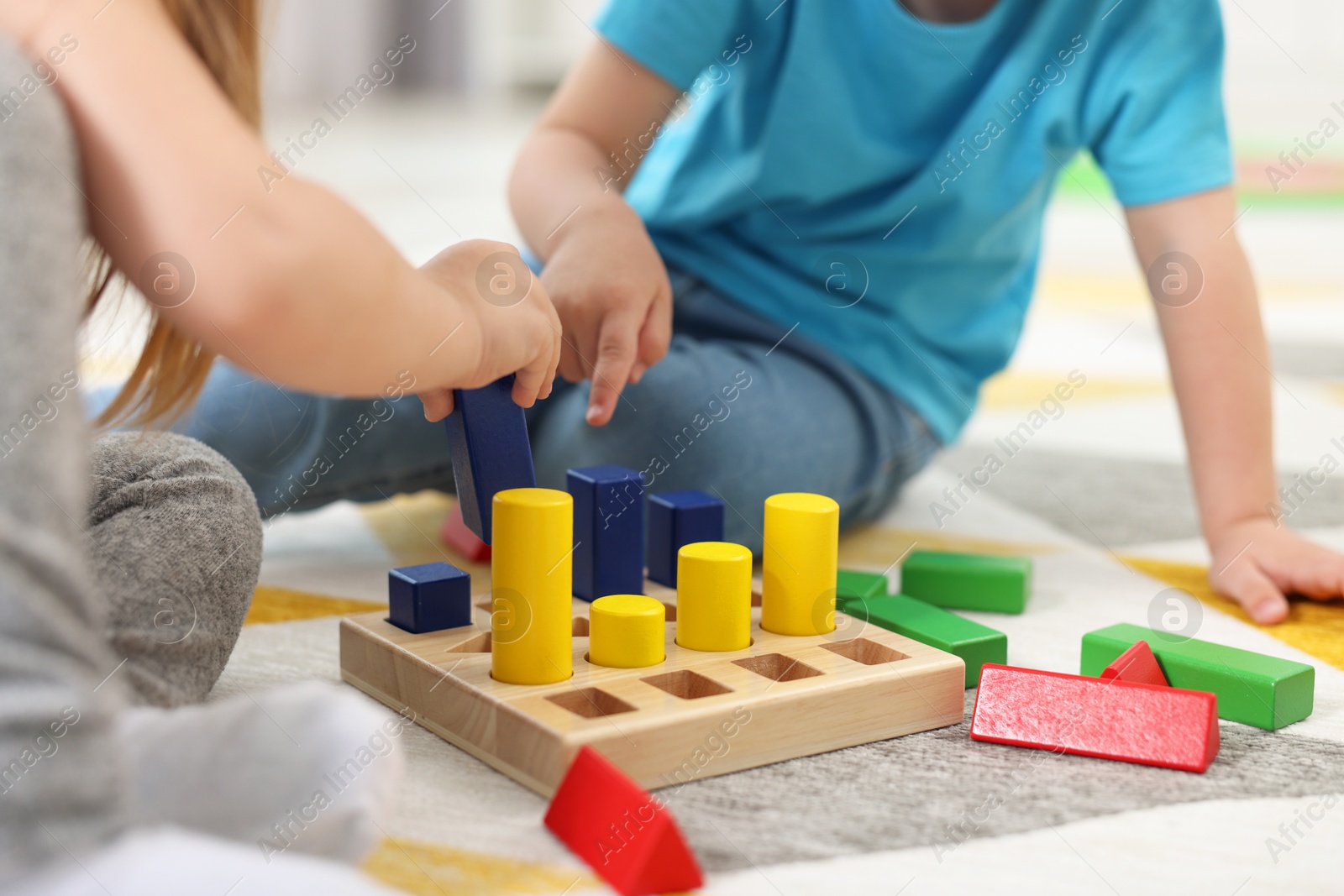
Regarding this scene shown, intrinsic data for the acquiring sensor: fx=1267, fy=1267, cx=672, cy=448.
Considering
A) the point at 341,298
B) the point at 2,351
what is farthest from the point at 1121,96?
the point at 2,351

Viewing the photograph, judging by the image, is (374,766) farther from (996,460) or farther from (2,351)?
(996,460)

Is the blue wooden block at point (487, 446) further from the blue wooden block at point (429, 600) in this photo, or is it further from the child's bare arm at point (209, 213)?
the child's bare arm at point (209, 213)

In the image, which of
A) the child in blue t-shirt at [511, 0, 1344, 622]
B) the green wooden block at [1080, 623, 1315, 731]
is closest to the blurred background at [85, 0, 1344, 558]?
the child in blue t-shirt at [511, 0, 1344, 622]

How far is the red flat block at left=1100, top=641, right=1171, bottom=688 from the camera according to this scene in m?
0.70

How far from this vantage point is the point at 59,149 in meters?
0.43

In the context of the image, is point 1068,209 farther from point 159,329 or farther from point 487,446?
point 159,329

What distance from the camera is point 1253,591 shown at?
35.5 inches

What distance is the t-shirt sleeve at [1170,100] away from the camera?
1.00 m

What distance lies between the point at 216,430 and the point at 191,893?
0.67m

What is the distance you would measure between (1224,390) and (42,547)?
0.84 metres

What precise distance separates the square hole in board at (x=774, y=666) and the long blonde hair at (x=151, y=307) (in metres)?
0.32

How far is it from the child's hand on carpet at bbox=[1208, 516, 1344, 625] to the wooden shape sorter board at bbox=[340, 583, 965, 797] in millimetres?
329

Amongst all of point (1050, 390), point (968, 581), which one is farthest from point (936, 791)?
point (1050, 390)

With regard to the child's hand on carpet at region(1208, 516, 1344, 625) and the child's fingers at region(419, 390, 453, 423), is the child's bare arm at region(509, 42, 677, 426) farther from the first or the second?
the child's hand on carpet at region(1208, 516, 1344, 625)
